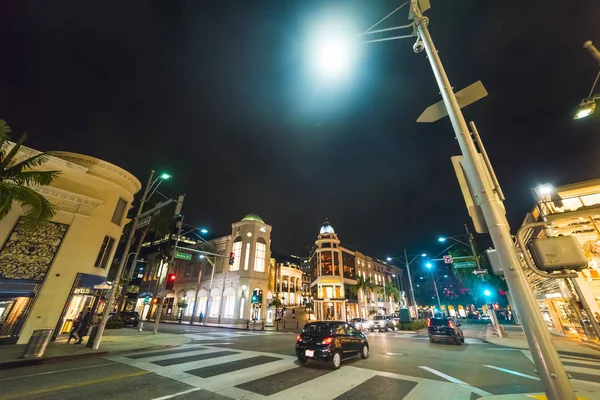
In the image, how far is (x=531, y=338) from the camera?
113 inches

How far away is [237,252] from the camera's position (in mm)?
40031

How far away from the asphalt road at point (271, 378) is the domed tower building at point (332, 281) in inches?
1671

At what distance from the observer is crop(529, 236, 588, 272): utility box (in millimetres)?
2949

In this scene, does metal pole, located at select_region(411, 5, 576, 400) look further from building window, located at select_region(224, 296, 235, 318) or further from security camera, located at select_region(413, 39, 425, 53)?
building window, located at select_region(224, 296, 235, 318)

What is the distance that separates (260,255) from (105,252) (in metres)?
24.4

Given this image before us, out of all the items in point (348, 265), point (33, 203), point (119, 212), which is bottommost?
point (33, 203)

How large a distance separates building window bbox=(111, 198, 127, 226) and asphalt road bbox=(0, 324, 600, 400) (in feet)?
39.3

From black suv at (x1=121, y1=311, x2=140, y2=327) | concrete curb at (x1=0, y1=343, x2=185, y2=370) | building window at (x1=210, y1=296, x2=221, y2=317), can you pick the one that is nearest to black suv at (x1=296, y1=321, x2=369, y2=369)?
concrete curb at (x1=0, y1=343, x2=185, y2=370)

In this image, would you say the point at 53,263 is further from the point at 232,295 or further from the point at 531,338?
the point at 232,295

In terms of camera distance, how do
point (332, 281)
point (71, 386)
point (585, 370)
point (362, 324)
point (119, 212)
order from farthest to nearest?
point (332, 281) → point (362, 324) → point (119, 212) → point (585, 370) → point (71, 386)

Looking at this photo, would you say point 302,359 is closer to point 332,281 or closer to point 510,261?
point 510,261

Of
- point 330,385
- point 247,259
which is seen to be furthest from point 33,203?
point 247,259

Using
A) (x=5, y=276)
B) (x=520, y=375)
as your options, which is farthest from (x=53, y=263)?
(x=520, y=375)

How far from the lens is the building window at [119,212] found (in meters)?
19.2
